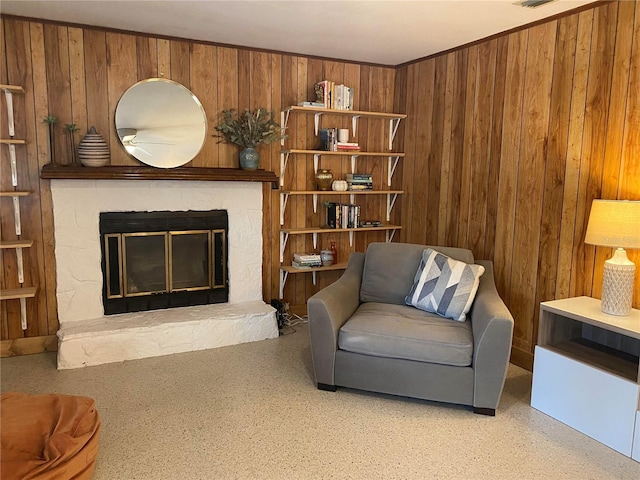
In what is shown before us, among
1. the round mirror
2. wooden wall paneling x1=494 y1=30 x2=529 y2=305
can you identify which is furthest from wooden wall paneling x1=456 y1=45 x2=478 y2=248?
the round mirror

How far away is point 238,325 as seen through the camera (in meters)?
3.75

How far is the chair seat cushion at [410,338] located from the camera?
8.86ft

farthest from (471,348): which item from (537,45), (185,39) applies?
(185,39)

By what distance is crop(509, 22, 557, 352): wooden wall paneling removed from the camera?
3.18m

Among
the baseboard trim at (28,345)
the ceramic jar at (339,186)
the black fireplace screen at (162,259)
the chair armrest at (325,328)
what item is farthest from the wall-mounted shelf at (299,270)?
the baseboard trim at (28,345)

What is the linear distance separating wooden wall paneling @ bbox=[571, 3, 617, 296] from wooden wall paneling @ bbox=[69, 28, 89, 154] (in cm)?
332

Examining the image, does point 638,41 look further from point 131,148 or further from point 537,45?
point 131,148

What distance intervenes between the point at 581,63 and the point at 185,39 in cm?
274

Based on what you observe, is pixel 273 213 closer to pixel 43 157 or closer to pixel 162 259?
pixel 162 259

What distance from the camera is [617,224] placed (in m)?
2.47

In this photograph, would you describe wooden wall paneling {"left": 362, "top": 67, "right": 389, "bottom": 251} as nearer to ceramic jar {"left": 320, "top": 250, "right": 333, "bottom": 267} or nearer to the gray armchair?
ceramic jar {"left": 320, "top": 250, "right": 333, "bottom": 267}

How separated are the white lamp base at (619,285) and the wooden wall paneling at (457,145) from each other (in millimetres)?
1460

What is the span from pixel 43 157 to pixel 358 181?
2464 millimetres

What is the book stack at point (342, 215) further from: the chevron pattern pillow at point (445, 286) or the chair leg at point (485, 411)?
the chair leg at point (485, 411)
